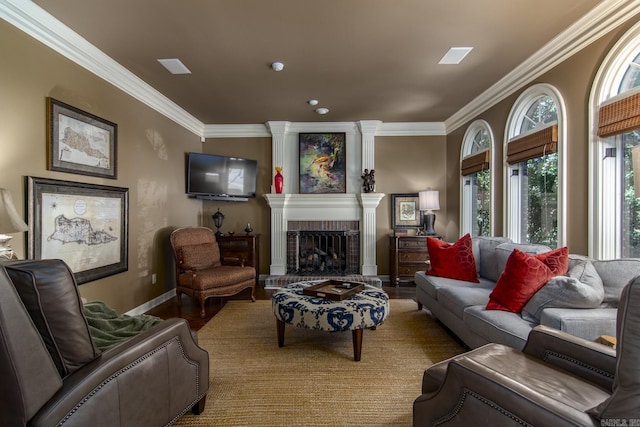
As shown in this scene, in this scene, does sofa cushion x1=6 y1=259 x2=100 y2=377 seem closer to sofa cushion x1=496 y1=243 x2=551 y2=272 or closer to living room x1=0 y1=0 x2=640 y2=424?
living room x1=0 y1=0 x2=640 y2=424

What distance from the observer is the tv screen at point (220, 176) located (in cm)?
482

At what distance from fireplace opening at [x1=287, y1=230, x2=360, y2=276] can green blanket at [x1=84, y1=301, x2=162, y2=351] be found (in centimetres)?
347

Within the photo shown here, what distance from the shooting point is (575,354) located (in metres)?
1.37

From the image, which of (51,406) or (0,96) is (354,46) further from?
(51,406)

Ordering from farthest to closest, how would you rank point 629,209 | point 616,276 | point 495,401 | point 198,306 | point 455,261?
point 198,306, point 455,261, point 629,209, point 616,276, point 495,401

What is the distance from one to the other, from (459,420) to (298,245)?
4.30 m

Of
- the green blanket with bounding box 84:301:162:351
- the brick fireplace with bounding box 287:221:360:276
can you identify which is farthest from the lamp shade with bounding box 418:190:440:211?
the green blanket with bounding box 84:301:162:351

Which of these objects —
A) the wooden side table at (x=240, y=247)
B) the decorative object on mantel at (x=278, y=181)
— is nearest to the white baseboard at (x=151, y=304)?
the wooden side table at (x=240, y=247)

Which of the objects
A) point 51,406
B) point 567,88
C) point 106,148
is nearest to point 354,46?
point 567,88

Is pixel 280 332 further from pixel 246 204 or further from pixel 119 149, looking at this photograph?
pixel 246 204

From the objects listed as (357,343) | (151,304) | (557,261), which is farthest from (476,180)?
(151,304)

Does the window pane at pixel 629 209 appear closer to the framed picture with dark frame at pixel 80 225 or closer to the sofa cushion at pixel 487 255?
Answer: the sofa cushion at pixel 487 255

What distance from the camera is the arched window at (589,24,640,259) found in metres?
2.29

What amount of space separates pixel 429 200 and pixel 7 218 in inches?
190
